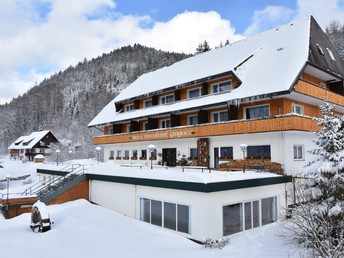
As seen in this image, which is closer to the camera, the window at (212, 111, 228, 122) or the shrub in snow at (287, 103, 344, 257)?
the shrub in snow at (287, 103, 344, 257)

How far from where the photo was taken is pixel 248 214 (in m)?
15.7

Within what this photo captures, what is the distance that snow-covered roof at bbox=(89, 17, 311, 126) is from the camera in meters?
22.0

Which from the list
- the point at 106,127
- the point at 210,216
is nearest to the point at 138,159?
the point at 106,127

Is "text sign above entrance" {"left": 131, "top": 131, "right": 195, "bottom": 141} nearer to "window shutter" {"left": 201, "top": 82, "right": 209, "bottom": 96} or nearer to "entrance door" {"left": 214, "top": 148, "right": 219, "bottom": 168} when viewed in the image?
"entrance door" {"left": 214, "top": 148, "right": 219, "bottom": 168}

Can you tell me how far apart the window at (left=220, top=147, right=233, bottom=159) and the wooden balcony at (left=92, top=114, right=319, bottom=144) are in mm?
1552

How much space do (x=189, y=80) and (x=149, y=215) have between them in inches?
603

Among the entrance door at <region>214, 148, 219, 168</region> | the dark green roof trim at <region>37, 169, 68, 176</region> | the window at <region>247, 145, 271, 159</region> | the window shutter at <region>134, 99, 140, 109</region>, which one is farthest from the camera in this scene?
the window shutter at <region>134, 99, 140, 109</region>

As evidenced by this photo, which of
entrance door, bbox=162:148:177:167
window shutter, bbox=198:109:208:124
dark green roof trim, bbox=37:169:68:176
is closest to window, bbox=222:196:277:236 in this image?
window shutter, bbox=198:109:208:124

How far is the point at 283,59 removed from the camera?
77.6 feet

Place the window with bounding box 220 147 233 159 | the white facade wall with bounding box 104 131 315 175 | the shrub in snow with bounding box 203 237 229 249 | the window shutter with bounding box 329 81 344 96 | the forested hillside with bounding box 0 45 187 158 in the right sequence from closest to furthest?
the shrub in snow with bounding box 203 237 229 249, the white facade wall with bounding box 104 131 315 175, the window with bounding box 220 147 233 159, the window shutter with bounding box 329 81 344 96, the forested hillside with bounding box 0 45 187 158

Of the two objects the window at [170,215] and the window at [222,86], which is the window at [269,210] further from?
the window at [222,86]

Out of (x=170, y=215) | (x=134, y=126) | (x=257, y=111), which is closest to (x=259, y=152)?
(x=257, y=111)

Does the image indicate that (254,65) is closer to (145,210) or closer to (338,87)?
(338,87)

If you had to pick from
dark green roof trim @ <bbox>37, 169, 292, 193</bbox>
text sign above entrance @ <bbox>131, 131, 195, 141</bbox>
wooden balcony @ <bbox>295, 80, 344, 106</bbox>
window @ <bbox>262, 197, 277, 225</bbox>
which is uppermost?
wooden balcony @ <bbox>295, 80, 344, 106</bbox>
